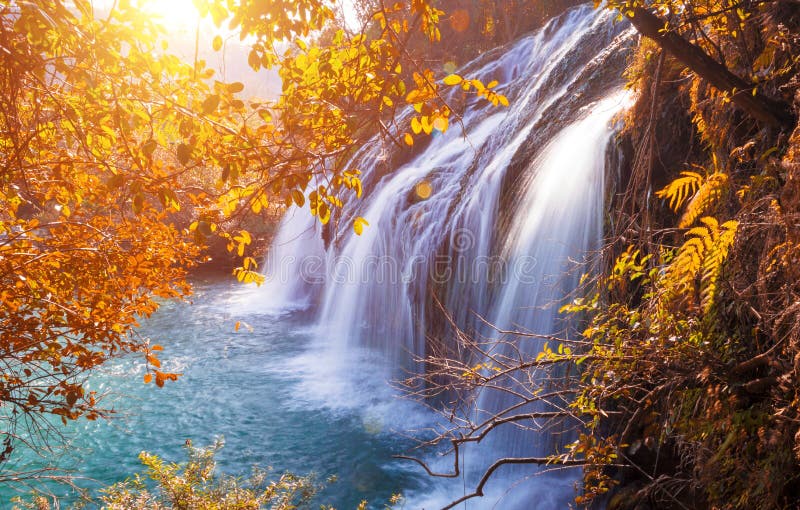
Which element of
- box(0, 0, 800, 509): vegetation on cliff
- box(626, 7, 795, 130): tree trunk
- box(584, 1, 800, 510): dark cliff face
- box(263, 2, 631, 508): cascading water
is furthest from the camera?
box(263, 2, 631, 508): cascading water

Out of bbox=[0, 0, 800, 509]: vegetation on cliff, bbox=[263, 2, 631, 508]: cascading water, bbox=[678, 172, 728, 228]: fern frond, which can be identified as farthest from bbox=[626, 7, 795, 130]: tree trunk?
bbox=[263, 2, 631, 508]: cascading water

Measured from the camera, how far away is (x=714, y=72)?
114 inches

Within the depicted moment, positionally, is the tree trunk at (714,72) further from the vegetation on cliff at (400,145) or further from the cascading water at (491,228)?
the cascading water at (491,228)

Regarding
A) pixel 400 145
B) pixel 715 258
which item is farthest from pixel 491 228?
pixel 400 145

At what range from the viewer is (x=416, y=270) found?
8703 millimetres

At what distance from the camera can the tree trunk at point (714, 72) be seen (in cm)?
284

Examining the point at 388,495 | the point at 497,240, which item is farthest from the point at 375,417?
the point at 497,240

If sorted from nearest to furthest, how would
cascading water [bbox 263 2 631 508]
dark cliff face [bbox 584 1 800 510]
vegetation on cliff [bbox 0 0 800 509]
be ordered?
vegetation on cliff [bbox 0 0 800 509] → dark cliff face [bbox 584 1 800 510] → cascading water [bbox 263 2 631 508]

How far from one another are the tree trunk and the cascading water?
1.84m

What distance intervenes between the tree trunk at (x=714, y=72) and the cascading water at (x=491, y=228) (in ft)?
6.04

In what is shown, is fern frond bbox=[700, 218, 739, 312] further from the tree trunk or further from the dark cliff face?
the tree trunk

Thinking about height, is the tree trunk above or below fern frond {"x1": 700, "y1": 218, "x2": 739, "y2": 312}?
above

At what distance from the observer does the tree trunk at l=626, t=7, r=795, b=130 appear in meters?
2.84

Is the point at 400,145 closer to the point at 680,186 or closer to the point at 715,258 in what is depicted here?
the point at 715,258
